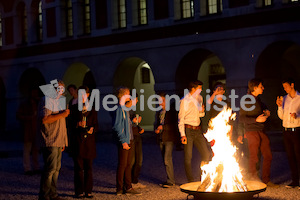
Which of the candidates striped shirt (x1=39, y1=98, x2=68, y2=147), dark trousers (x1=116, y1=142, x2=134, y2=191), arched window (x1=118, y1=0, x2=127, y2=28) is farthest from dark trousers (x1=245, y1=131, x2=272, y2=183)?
arched window (x1=118, y1=0, x2=127, y2=28)

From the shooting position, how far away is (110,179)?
37.7ft

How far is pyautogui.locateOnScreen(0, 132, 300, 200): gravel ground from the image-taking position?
30.9 ft

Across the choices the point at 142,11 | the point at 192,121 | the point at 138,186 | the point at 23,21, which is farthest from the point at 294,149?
the point at 23,21

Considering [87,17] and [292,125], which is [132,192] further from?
[87,17]

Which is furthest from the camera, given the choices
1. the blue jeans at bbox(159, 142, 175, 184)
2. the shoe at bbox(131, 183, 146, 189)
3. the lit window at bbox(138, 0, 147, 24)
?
the lit window at bbox(138, 0, 147, 24)

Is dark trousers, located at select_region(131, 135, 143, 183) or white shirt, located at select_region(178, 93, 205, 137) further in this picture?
dark trousers, located at select_region(131, 135, 143, 183)

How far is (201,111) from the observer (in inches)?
399

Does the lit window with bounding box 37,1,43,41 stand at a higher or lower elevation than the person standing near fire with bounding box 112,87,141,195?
higher

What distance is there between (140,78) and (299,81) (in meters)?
9.22

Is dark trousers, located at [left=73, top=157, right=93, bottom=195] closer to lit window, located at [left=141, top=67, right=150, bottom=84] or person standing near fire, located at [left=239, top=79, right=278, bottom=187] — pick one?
person standing near fire, located at [left=239, top=79, right=278, bottom=187]

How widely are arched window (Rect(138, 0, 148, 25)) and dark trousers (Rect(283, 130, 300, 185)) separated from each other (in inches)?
602

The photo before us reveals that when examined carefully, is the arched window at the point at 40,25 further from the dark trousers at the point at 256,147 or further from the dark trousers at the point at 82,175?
the dark trousers at the point at 256,147

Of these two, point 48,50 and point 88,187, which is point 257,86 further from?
point 48,50

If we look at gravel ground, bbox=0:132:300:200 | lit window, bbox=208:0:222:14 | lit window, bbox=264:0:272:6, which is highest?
lit window, bbox=208:0:222:14
